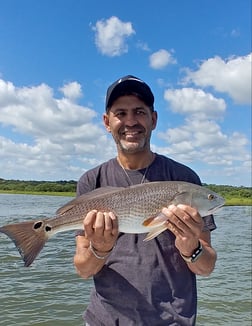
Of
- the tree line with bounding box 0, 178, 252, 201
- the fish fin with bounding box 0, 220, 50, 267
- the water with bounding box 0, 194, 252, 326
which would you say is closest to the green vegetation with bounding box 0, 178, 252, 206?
the tree line with bounding box 0, 178, 252, 201

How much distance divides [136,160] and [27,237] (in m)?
1.06

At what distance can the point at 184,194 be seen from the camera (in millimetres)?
3215

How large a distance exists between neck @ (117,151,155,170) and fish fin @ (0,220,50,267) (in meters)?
0.87

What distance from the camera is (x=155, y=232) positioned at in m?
3.02

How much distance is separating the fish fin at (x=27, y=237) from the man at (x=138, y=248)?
1.13 feet

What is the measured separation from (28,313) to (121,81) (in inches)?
294

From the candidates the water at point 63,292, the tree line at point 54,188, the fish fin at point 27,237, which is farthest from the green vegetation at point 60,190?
the fish fin at point 27,237

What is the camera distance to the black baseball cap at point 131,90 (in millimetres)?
3500

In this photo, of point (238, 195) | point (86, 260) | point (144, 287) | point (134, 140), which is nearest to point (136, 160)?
point (134, 140)

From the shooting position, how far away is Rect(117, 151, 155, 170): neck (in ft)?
11.3

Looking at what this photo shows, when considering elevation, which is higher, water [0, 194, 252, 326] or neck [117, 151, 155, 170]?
neck [117, 151, 155, 170]

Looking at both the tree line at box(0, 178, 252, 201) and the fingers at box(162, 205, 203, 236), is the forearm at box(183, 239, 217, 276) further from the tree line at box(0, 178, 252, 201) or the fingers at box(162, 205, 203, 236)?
the tree line at box(0, 178, 252, 201)

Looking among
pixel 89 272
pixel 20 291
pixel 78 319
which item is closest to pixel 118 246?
pixel 89 272

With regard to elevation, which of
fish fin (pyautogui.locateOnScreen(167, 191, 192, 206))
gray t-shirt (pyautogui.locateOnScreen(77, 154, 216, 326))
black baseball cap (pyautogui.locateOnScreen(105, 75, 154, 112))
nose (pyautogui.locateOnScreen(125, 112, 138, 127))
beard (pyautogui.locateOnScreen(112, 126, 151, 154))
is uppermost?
black baseball cap (pyautogui.locateOnScreen(105, 75, 154, 112))
